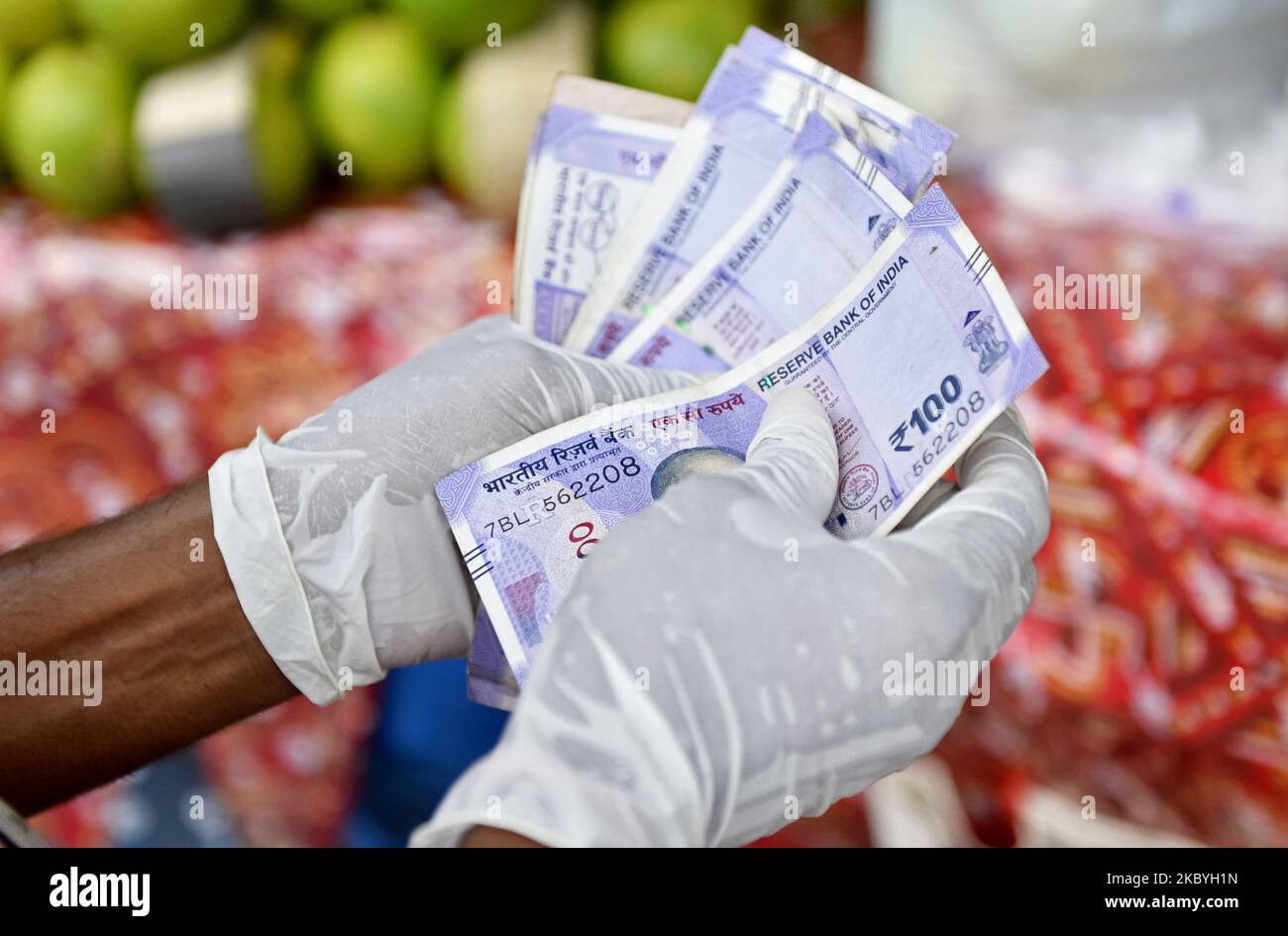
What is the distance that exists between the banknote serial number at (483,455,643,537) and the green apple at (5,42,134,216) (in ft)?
3.29

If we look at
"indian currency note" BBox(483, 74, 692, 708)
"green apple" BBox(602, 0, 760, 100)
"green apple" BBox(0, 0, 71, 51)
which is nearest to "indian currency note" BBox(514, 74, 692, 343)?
"indian currency note" BBox(483, 74, 692, 708)

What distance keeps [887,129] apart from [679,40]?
441 mm

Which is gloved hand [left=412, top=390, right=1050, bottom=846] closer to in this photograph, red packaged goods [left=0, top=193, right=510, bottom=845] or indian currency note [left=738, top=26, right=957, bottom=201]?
indian currency note [left=738, top=26, right=957, bottom=201]

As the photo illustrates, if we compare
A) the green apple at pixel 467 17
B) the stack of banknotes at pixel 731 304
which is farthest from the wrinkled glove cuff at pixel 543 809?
the green apple at pixel 467 17

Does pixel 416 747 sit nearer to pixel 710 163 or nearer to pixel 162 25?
pixel 710 163

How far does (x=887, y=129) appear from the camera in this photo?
0.92m

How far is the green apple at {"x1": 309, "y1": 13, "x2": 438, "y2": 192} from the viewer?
136cm

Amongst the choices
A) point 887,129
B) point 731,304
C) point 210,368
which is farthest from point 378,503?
point 210,368

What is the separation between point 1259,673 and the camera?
3.56ft

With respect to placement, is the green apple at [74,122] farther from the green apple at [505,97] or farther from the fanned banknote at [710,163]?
the fanned banknote at [710,163]

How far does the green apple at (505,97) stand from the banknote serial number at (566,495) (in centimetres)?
62
